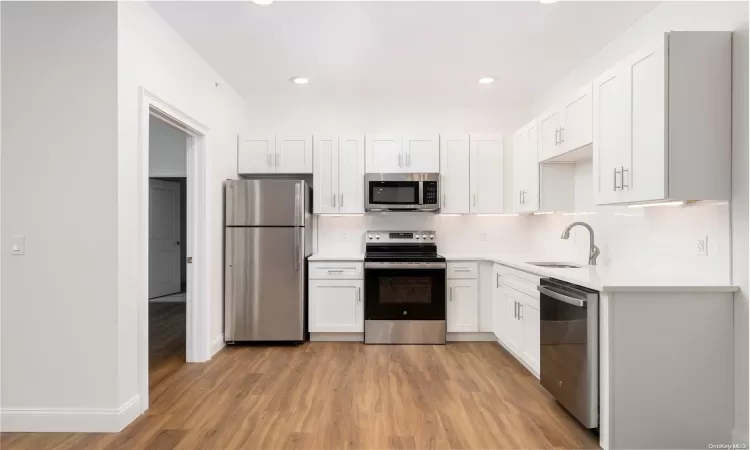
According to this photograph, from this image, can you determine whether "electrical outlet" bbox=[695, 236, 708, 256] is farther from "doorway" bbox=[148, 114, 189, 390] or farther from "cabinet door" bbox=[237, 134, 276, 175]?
"doorway" bbox=[148, 114, 189, 390]

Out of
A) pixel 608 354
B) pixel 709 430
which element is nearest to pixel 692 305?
pixel 608 354

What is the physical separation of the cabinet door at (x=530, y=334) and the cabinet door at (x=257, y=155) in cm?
293

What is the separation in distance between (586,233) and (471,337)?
157cm

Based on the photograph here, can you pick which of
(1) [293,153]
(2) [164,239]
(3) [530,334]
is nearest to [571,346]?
(3) [530,334]

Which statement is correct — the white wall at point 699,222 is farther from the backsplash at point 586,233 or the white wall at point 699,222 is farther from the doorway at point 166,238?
the doorway at point 166,238

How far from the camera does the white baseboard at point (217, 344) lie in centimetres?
385

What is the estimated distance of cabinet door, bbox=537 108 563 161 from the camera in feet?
11.1

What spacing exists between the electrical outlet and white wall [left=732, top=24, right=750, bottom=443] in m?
0.17

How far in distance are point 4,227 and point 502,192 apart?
13.7ft

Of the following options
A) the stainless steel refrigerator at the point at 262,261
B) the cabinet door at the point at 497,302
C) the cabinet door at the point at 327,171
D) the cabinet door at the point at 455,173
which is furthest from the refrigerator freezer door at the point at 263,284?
the cabinet door at the point at 497,302

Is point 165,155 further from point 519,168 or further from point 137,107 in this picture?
point 519,168

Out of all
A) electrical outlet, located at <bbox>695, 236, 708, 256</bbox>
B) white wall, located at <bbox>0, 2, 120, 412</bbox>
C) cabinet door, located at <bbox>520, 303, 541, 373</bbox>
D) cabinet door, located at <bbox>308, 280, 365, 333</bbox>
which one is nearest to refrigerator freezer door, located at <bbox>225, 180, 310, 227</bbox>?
cabinet door, located at <bbox>308, 280, 365, 333</bbox>

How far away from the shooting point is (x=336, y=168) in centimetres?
452

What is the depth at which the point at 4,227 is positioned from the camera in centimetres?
243
